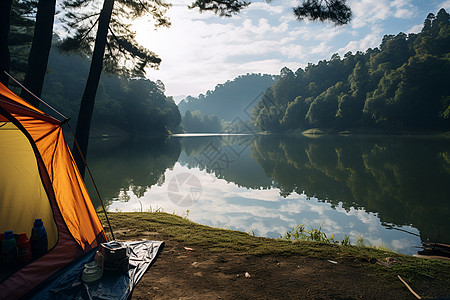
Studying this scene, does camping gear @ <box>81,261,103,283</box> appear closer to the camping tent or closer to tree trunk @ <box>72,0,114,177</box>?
the camping tent

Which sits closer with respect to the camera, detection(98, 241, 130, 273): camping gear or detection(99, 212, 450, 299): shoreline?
detection(99, 212, 450, 299): shoreline

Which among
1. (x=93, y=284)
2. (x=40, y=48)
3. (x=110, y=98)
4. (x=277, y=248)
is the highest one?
(x=110, y=98)

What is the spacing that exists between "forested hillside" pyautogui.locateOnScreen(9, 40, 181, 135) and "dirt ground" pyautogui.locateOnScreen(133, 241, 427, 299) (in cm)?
4601

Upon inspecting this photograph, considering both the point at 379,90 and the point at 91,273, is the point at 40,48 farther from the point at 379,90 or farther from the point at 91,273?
the point at 379,90

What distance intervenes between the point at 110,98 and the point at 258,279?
6082cm

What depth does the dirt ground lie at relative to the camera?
311 cm

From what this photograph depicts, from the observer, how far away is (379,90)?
49.6 meters

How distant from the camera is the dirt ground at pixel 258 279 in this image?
311 cm

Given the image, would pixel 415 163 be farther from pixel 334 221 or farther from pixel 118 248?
pixel 118 248

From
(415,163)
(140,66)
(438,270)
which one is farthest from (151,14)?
(415,163)

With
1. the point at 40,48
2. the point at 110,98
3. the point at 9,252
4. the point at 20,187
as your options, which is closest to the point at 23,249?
the point at 9,252

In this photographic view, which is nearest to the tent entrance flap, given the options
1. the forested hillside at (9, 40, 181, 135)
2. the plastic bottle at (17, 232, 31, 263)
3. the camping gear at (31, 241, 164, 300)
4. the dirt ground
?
the plastic bottle at (17, 232, 31, 263)

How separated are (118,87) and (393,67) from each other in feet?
207

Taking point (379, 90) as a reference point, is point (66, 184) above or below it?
below
